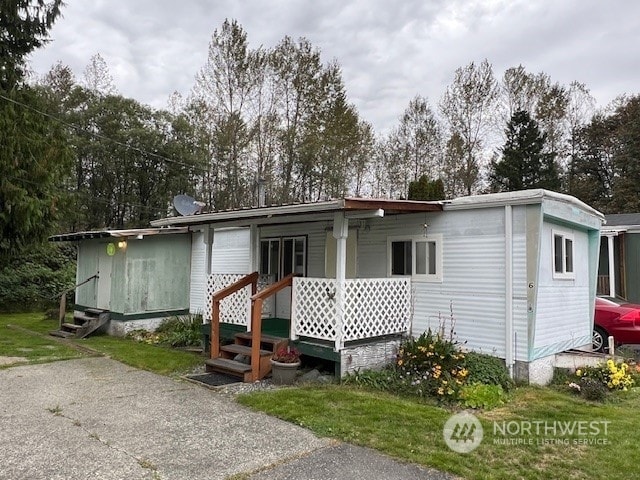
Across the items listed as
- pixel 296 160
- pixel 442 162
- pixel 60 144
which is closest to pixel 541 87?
pixel 442 162

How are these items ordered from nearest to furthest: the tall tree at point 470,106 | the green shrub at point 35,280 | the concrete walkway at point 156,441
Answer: the concrete walkway at point 156,441 → the green shrub at point 35,280 → the tall tree at point 470,106

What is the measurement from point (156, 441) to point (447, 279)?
5017 mm

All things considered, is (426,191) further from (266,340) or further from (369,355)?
(266,340)

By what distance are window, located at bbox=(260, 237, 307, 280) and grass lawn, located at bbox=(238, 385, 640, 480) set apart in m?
3.75

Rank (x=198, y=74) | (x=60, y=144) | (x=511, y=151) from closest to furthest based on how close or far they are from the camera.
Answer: (x=60, y=144)
(x=198, y=74)
(x=511, y=151)

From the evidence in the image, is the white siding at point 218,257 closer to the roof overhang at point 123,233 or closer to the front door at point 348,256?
the roof overhang at point 123,233

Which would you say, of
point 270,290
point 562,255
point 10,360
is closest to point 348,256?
point 270,290

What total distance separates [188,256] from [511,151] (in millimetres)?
20279

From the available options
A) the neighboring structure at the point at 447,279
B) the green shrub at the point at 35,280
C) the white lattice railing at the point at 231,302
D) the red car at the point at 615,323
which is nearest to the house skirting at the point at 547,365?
the neighboring structure at the point at 447,279

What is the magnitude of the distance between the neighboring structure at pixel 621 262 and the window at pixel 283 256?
28.0 feet

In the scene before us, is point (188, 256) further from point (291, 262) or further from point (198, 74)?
point (198, 74)

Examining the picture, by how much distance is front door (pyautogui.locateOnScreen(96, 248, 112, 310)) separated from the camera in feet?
39.0

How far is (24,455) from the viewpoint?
402 cm

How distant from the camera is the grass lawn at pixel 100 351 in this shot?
8078 millimetres
